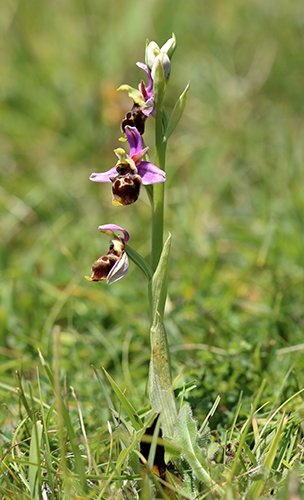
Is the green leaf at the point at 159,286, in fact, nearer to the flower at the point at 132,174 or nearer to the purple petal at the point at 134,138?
A: the flower at the point at 132,174

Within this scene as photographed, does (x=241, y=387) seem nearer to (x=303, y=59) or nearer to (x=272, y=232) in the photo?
(x=272, y=232)

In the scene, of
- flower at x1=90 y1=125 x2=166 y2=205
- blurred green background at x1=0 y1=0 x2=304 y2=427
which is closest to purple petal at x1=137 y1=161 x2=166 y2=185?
flower at x1=90 y1=125 x2=166 y2=205

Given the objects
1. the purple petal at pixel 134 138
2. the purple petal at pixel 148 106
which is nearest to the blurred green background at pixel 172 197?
the purple petal at pixel 134 138

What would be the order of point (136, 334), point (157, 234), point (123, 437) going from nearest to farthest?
point (123, 437) → point (157, 234) → point (136, 334)

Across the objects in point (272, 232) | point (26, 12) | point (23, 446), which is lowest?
point (23, 446)

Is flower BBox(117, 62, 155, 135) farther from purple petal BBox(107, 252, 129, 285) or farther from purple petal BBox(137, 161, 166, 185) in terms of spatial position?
purple petal BBox(107, 252, 129, 285)

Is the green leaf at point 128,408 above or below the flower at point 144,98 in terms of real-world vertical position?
below

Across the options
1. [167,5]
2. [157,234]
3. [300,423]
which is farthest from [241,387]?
[167,5]

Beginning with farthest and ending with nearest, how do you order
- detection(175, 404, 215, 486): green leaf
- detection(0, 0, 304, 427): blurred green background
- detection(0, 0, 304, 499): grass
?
1. detection(0, 0, 304, 427): blurred green background
2. detection(0, 0, 304, 499): grass
3. detection(175, 404, 215, 486): green leaf
